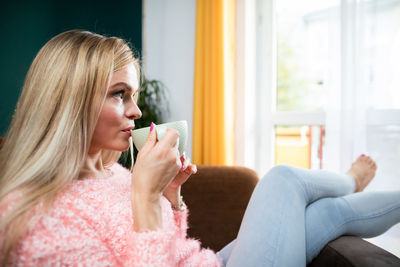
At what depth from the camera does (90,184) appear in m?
0.78

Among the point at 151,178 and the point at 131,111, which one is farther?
the point at 131,111

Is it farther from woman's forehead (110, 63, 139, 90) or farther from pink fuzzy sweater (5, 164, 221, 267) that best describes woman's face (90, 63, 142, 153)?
pink fuzzy sweater (5, 164, 221, 267)

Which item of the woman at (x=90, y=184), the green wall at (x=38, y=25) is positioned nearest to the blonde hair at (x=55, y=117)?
the woman at (x=90, y=184)

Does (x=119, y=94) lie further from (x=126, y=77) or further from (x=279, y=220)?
(x=279, y=220)

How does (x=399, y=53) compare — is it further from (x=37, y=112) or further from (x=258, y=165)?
(x=37, y=112)

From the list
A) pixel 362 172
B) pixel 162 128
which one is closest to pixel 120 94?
pixel 162 128

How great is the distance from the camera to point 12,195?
64 cm

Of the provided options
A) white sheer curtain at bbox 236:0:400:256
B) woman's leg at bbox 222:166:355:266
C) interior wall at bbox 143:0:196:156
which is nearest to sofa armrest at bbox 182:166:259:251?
woman's leg at bbox 222:166:355:266

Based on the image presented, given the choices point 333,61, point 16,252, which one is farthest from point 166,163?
point 333,61

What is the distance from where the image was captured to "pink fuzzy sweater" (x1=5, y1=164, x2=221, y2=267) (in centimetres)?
62

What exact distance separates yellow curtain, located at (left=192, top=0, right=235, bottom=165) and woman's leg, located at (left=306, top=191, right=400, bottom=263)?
1343 millimetres

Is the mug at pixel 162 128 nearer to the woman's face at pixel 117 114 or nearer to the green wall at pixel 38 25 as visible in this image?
the woman's face at pixel 117 114

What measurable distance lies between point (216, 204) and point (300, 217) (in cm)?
52

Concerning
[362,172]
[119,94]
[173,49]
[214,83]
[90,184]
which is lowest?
[362,172]
